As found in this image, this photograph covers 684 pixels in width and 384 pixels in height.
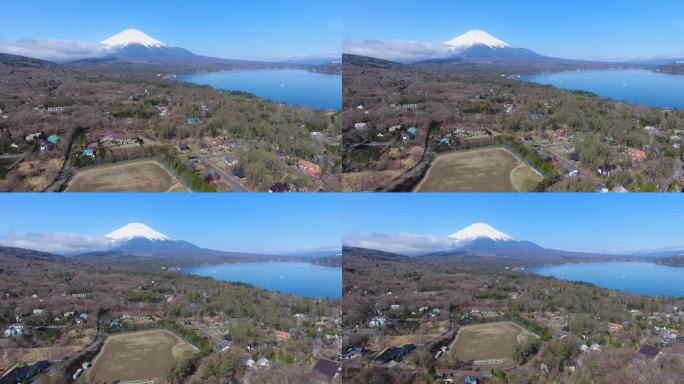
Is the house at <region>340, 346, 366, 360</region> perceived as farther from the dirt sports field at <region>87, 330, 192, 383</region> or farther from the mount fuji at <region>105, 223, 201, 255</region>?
the mount fuji at <region>105, 223, 201, 255</region>

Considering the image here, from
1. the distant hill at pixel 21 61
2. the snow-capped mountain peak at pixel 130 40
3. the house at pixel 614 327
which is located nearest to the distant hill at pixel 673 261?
the house at pixel 614 327

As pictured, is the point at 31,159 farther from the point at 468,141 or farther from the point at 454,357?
the point at 454,357

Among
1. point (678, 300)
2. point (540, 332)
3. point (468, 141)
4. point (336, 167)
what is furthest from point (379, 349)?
point (678, 300)

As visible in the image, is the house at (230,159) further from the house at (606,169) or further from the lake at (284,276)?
the house at (606,169)

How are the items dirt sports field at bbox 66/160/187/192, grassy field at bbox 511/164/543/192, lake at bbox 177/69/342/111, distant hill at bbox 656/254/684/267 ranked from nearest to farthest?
dirt sports field at bbox 66/160/187/192, grassy field at bbox 511/164/543/192, lake at bbox 177/69/342/111, distant hill at bbox 656/254/684/267

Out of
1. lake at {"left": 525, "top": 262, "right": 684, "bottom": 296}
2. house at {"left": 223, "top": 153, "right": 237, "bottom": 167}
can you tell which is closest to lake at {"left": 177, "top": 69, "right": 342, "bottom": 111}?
house at {"left": 223, "top": 153, "right": 237, "bottom": 167}

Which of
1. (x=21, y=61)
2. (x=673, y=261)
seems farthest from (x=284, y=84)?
(x=673, y=261)
